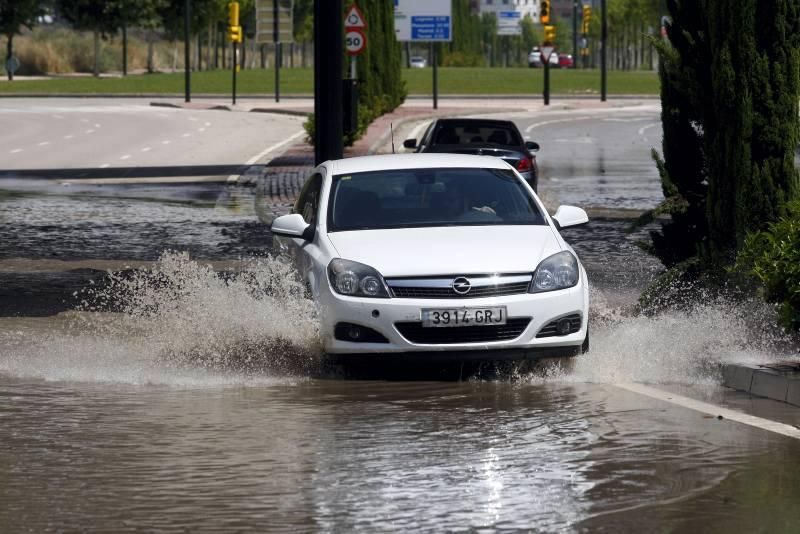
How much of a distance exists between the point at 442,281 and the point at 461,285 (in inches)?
4.6

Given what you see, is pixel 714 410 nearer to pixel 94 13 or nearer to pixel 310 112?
pixel 310 112

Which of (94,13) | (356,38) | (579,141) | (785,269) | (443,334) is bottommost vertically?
(579,141)

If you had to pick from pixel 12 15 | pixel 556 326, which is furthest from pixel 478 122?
pixel 12 15

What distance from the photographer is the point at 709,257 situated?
1340 cm

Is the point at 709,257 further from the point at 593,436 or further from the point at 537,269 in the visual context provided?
the point at 593,436

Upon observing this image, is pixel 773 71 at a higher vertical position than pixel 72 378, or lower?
higher

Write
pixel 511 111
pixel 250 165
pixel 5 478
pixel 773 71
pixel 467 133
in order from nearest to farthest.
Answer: pixel 5 478 < pixel 773 71 < pixel 467 133 < pixel 250 165 < pixel 511 111

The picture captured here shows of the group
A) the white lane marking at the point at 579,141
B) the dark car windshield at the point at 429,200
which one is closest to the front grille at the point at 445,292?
the dark car windshield at the point at 429,200

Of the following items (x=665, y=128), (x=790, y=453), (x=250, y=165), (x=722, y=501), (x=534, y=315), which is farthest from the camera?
(x=250, y=165)

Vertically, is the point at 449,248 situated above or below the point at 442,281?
above

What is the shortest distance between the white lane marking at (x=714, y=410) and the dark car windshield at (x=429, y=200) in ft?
5.63

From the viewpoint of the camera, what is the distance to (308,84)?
8969 cm

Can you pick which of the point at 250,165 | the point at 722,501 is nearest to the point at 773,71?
the point at 722,501

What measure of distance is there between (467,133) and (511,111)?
38.9 m
